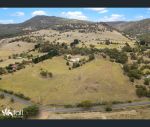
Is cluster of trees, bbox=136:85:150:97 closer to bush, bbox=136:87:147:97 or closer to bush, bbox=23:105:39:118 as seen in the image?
bush, bbox=136:87:147:97

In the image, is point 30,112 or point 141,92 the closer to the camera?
point 30,112

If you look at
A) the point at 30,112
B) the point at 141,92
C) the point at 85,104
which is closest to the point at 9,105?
the point at 30,112

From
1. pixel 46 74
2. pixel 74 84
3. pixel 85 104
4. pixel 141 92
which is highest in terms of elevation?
pixel 46 74

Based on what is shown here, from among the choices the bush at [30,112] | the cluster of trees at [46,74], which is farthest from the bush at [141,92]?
the bush at [30,112]

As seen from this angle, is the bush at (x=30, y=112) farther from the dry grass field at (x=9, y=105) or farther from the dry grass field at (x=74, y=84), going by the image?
the dry grass field at (x=74, y=84)

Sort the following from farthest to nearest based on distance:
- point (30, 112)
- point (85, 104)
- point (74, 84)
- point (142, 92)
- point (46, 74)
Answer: point (46, 74), point (74, 84), point (142, 92), point (85, 104), point (30, 112)

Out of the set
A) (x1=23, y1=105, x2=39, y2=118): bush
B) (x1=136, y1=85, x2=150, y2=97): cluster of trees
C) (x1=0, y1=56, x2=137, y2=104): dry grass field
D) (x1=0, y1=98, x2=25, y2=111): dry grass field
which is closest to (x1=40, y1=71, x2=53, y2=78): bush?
(x1=0, y1=56, x2=137, y2=104): dry grass field

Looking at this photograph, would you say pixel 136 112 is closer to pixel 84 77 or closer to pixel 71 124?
pixel 84 77

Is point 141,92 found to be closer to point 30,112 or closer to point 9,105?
point 30,112

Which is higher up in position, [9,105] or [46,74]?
[46,74]
